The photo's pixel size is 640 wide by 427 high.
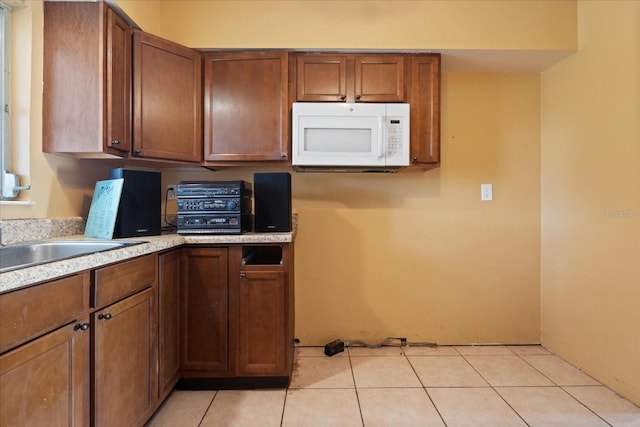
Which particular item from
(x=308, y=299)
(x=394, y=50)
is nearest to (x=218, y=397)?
(x=308, y=299)

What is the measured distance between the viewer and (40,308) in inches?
34.0

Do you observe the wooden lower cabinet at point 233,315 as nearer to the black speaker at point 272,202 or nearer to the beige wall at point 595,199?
the black speaker at point 272,202

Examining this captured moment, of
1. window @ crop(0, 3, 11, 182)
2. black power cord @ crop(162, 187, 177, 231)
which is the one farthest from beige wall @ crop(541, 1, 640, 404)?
window @ crop(0, 3, 11, 182)

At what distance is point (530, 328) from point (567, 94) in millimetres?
1656

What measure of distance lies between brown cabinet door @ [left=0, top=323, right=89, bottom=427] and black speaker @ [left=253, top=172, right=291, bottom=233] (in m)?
0.98

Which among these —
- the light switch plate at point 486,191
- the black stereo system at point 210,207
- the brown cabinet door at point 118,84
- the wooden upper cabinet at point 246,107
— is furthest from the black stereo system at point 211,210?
the light switch plate at point 486,191

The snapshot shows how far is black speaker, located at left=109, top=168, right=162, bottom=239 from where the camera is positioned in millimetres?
1566

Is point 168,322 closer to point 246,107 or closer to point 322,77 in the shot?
point 246,107

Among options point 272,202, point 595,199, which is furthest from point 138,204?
point 595,199

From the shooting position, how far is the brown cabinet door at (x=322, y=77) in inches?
76.1

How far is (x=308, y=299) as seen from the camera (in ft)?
7.47

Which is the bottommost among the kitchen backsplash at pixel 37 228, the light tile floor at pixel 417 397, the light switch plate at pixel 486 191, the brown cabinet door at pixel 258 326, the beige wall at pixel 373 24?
the light tile floor at pixel 417 397

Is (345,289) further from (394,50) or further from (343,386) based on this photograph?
(394,50)

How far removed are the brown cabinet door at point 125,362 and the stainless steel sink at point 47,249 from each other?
0.28 meters
